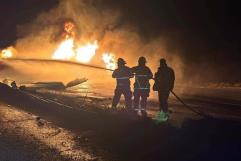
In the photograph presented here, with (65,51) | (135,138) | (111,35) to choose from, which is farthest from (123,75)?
(65,51)

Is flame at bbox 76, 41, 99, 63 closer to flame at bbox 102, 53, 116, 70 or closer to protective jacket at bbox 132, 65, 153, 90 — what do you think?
flame at bbox 102, 53, 116, 70

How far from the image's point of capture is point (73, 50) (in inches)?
1164

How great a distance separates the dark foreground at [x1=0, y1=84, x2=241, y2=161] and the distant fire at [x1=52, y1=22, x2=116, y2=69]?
53.0ft

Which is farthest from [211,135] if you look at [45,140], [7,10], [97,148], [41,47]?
[7,10]

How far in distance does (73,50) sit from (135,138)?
69.0 feet

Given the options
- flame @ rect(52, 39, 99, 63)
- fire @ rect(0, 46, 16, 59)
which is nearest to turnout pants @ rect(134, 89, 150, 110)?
flame @ rect(52, 39, 99, 63)

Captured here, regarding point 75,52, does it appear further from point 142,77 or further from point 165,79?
point 165,79

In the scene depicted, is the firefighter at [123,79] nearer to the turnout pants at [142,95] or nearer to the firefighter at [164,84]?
the turnout pants at [142,95]

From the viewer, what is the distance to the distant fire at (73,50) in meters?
28.8

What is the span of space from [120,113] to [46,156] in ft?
17.0

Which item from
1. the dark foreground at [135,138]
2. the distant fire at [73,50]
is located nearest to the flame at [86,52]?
the distant fire at [73,50]

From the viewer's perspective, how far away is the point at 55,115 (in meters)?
12.4

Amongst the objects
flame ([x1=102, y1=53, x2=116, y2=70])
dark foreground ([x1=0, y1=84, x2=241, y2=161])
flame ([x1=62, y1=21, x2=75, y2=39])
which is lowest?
dark foreground ([x1=0, y1=84, x2=241, y2=161])

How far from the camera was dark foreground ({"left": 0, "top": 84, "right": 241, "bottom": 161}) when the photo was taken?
792cm
